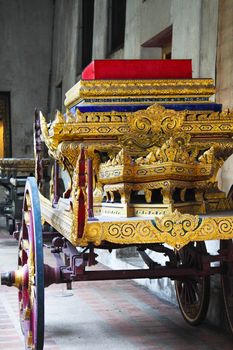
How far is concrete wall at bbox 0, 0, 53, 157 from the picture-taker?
16.4 metres

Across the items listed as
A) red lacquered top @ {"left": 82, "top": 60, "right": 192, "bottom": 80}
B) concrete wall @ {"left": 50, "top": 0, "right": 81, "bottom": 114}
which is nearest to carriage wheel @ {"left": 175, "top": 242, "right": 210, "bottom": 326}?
red lacquered top @ {"left": 82, "top": 60, "right": 192, "bottom": 80}

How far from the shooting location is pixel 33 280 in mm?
3662

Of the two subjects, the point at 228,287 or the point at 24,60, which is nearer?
the point at 228,287

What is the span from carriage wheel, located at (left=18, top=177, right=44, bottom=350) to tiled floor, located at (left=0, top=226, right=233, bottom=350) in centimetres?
36

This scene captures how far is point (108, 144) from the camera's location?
3.94m

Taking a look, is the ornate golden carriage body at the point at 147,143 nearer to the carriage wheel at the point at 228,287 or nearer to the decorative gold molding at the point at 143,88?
the decorative gold molding at the point at 143,88

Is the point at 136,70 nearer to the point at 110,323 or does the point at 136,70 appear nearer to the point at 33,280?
the point at 33,280

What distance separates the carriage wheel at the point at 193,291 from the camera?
4.33 meters

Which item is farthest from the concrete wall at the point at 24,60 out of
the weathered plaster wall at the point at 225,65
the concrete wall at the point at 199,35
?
the weathered plaster wall at the point at 225,65

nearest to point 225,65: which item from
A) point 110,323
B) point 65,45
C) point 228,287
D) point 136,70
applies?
point 136,70

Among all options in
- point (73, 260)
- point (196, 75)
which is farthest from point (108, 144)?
point (196, 75)

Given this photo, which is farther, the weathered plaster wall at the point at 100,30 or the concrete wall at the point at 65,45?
the concrete wall at the point at 65,45

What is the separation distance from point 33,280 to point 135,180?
2.52ft

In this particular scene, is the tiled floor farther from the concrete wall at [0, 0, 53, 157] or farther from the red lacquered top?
the concrete wall at [0, 0, 53, 157]
